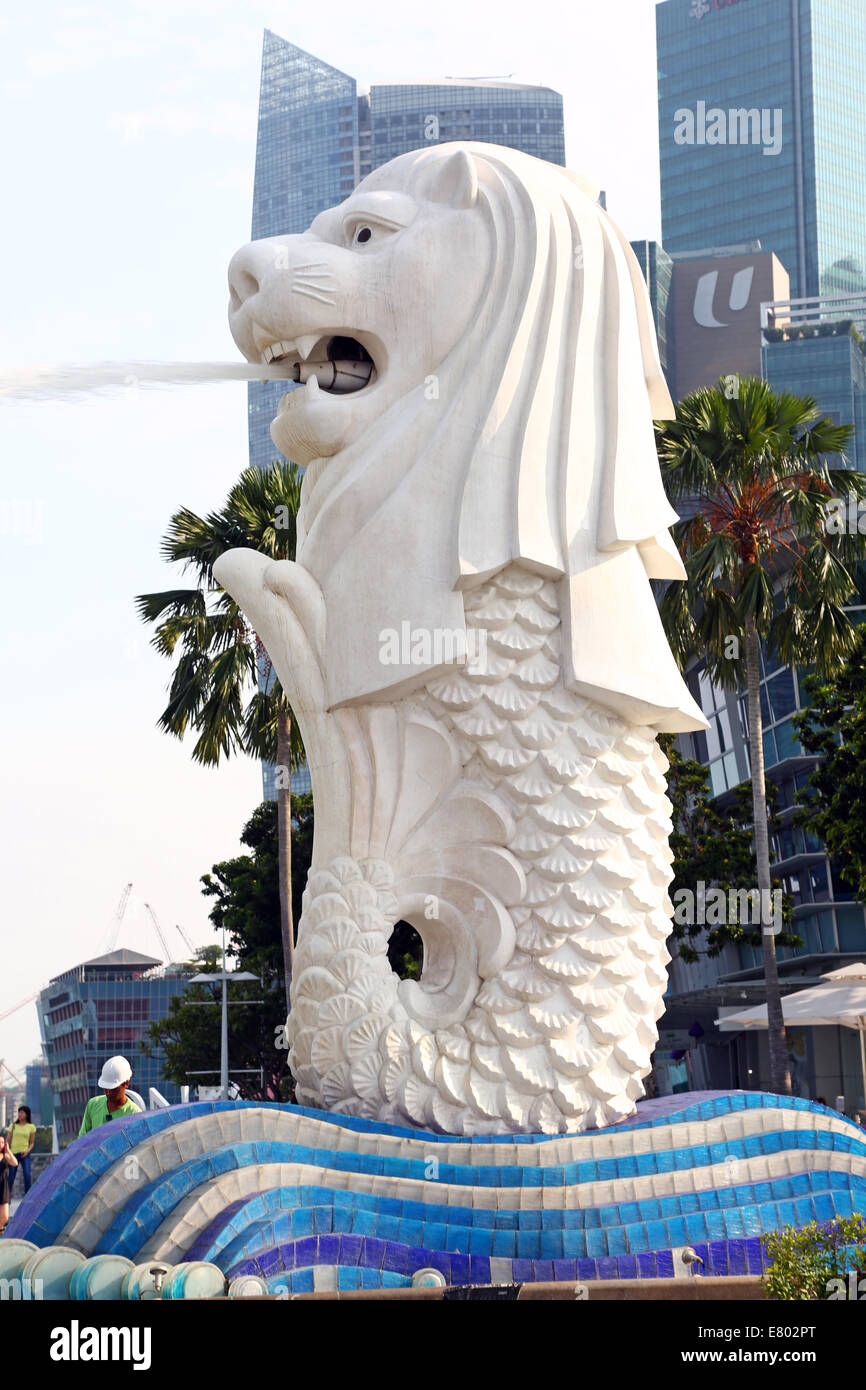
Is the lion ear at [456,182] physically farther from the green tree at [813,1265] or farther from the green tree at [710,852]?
the green tree at [710,852]

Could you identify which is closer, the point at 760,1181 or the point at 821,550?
the point at 760,1181

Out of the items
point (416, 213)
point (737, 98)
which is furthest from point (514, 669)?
point (737, 98)

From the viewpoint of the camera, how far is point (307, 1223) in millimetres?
7781

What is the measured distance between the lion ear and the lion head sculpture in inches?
0.6

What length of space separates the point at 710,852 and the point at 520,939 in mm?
14090

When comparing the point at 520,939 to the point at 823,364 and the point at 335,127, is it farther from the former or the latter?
the point at 335,127

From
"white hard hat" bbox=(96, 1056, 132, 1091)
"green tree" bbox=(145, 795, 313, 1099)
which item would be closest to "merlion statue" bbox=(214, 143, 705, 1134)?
"white hard hat" bbox=(96, 1056, 132, 1091)

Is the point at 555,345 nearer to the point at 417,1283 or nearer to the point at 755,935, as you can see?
the point at 417,1283

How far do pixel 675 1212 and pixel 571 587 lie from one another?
353 cm

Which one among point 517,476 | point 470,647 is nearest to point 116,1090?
point 470,647

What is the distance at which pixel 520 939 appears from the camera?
9.13 meters

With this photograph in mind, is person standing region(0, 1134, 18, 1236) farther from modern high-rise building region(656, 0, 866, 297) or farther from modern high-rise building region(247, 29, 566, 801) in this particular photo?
modern high-rise building region(656, 0, 866, 297)

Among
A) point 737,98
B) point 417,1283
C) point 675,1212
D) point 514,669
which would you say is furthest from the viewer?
point 737,98

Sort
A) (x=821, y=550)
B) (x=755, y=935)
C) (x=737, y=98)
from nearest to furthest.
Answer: (x=821, y=550)
(x=755, y=935)
(x=737, y=98)
